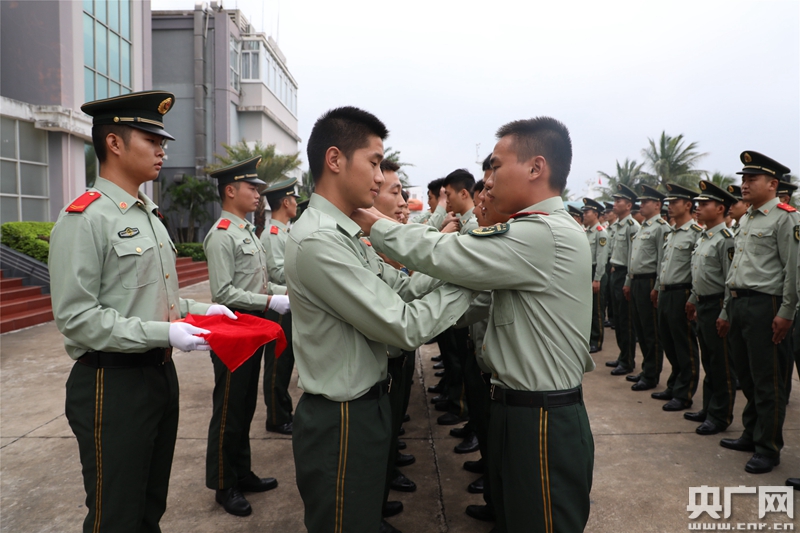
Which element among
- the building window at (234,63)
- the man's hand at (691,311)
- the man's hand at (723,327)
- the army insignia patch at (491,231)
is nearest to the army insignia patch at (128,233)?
the army insignia patch at (491,231)

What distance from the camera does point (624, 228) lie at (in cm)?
770

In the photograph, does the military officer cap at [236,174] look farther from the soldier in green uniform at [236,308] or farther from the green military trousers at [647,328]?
the green military trousers at [647,328]

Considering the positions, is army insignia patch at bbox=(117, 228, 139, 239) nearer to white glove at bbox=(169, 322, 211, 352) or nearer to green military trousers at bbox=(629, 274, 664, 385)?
white glove at bbox=(169, 322, 211, 352)

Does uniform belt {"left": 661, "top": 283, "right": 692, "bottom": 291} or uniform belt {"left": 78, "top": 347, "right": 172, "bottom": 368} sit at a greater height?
uniform belt {"left": 78, "top": 347, "right": 172, "bottom": 368}

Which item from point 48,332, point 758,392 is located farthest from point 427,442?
point 48,332

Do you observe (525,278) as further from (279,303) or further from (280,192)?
(280,192)

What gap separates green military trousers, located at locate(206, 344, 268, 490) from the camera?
10.4 ft

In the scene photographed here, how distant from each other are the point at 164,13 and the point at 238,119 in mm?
5242

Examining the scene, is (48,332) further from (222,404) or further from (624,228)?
(624,228)

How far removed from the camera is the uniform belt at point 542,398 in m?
1.84

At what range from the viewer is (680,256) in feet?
18.0

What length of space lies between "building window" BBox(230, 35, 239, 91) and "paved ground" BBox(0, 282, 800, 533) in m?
20.8

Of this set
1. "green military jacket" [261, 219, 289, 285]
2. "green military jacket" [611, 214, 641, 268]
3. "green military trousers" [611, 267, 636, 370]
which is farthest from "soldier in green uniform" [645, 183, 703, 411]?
"green military jacket" [261, 219, 289, 285]

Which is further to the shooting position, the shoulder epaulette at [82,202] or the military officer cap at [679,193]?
the military officer cap at [679,193]
